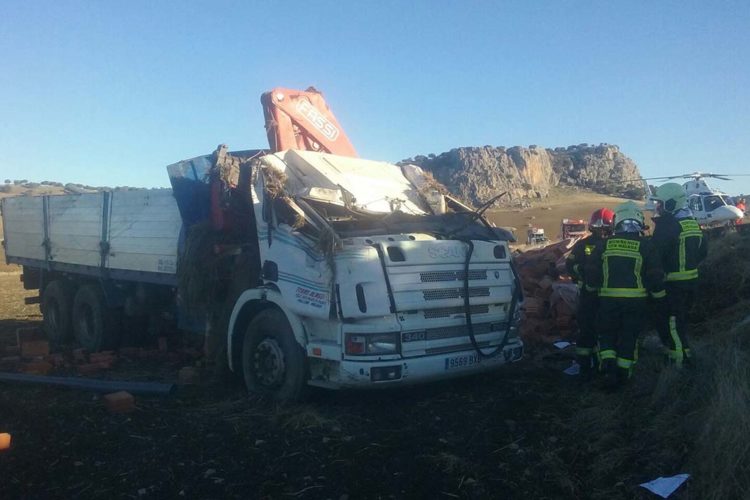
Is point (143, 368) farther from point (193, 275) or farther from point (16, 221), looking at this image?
point (16, 221)

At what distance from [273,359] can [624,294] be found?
3277 mm

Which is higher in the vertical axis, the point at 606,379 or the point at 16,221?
the point at 16,221

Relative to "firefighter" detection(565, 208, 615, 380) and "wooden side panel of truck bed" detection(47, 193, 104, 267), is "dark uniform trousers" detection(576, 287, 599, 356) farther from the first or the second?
"wooden side panel of truck bed" detection(47, 193, 104, 267)

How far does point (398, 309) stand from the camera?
A: 560 cm

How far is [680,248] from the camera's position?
250 inches

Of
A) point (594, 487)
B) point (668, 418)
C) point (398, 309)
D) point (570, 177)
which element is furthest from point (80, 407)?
point (570, 177)

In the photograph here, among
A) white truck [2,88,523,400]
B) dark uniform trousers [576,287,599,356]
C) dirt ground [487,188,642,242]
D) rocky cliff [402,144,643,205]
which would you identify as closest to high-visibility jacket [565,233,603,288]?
dark uniform trousers [576,287,599,356]

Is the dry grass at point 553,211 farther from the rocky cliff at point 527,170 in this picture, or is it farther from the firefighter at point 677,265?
the firefighter at point 677,265

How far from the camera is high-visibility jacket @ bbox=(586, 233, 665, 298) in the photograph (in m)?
6.00

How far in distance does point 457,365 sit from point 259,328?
1.95m

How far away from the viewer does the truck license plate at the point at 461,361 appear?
5.89 meters

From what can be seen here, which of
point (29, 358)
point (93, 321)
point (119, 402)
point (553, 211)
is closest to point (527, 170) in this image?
point (553, 211)

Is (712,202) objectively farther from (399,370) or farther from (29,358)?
(29,358)

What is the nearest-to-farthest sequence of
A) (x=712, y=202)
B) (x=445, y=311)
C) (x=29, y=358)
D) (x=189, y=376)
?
(x=445, y=311) → (x=189, y=376) → (x=29, y=358) → (x=712, y=202)
